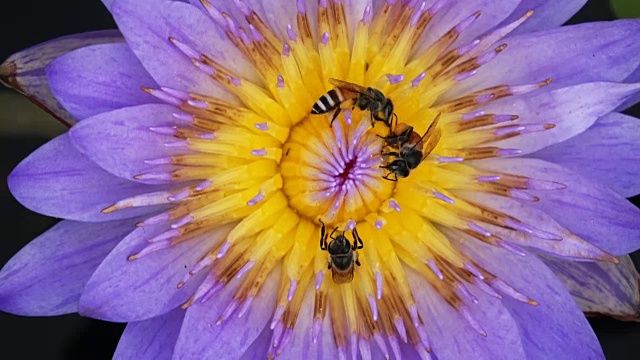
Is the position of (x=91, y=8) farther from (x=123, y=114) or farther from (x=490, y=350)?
(x=490, y=350)

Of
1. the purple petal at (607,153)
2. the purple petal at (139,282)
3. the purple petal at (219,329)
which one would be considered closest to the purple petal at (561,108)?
the purple petal at (607,153)

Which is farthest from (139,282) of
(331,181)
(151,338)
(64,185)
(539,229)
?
(539,229)

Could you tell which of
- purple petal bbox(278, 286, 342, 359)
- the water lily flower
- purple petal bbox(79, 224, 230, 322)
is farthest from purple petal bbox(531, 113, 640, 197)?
purple petal bbox(79, 224, 230, 322)

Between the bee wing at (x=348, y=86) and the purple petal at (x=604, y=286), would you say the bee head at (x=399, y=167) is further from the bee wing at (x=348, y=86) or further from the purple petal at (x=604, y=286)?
the purple petal at (x=604, y=286)

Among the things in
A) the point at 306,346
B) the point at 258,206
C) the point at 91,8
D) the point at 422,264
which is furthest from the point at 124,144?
the point at 91,8

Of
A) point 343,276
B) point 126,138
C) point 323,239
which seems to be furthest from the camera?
point 323,239

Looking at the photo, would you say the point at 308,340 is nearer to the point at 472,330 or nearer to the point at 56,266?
the point at 472,330

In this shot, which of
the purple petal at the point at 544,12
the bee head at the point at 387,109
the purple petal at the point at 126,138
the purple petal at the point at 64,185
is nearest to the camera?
the purple petal at the point at 126,138
